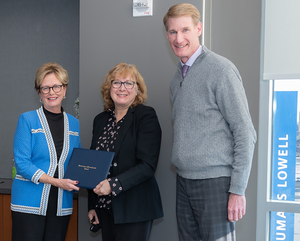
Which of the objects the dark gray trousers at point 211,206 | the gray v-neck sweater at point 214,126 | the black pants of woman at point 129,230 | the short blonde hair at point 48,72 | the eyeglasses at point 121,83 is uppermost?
the short blonde hair at point 48,72

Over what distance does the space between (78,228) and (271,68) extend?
81.3 inches

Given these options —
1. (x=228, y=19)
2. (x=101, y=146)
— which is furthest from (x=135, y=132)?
(x=228, y=19)

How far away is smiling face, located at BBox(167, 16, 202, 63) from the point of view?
1.53 meters

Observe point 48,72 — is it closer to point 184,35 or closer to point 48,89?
point 48,89

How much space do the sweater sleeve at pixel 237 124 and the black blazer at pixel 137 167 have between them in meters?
0.50

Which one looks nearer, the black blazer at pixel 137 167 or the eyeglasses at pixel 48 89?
the black blazer at pixel 137 167

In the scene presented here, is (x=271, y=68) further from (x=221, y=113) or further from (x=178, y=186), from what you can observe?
(x=178, y=186)

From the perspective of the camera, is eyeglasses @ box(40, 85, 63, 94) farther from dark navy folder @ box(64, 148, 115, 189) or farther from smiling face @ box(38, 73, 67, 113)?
dark navy folder @ box(64, 148, 115, 189)

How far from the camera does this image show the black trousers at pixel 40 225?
1.67 m

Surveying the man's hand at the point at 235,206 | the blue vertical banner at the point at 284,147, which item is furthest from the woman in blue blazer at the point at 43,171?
the blue vertical banner at the point at 284,147

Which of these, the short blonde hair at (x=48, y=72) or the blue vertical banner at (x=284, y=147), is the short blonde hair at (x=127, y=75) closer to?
the short blonde hair at (x=48, y=72)

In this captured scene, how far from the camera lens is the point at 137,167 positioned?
1651 millimetres

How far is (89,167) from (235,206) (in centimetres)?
85

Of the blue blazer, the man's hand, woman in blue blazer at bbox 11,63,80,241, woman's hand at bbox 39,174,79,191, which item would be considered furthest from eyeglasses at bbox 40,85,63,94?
the man's hand
